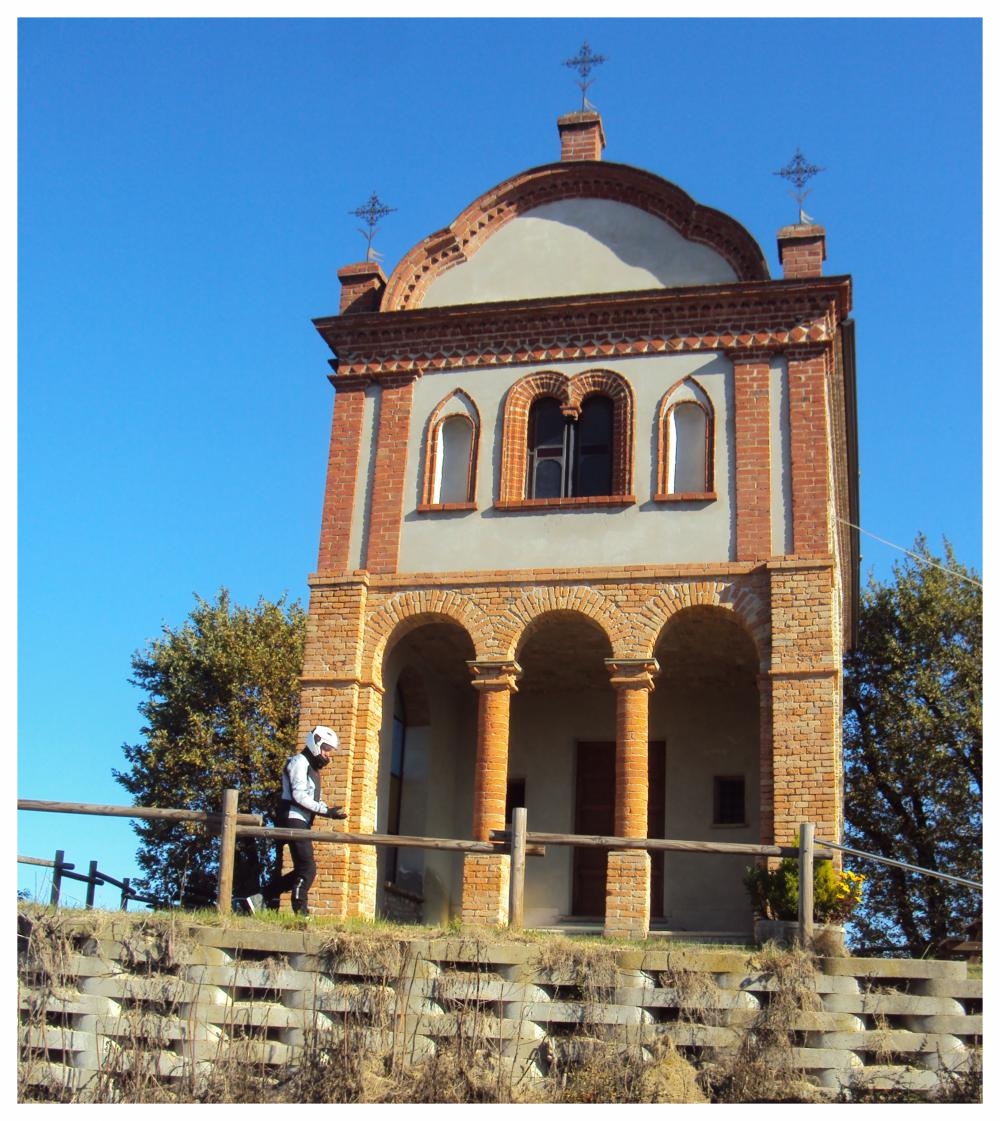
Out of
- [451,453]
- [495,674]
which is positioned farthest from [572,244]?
[495,674]

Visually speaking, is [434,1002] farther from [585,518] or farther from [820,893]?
[585,518]

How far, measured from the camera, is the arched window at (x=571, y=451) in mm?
17828

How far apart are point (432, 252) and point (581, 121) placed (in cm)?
290

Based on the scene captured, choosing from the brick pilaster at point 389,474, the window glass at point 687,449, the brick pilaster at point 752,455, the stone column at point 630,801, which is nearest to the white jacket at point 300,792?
the stone column at point 630,801

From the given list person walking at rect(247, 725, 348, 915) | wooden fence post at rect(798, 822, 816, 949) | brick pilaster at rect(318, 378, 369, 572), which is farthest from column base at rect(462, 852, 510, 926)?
→ wooden fence post at rect(798, 822, 816, 949)

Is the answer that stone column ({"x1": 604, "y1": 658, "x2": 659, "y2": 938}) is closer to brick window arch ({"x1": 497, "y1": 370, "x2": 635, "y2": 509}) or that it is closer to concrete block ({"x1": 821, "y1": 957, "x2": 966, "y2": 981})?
brick window arch ({"x1": 497, "y1": 370, "x2": 635, "y2": 509})

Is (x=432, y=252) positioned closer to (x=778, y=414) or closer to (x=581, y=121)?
(x=581, y=121)

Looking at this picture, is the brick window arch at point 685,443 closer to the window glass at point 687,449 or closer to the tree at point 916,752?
the window glass at point 687,449

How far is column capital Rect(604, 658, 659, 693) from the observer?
53.8 ft

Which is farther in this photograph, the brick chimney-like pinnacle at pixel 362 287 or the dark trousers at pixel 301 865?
the brick chimney-like pinnacle at pixel 362 287

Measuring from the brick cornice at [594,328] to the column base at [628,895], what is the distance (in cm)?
655

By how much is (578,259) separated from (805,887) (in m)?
9.87

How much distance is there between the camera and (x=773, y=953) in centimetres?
1148
